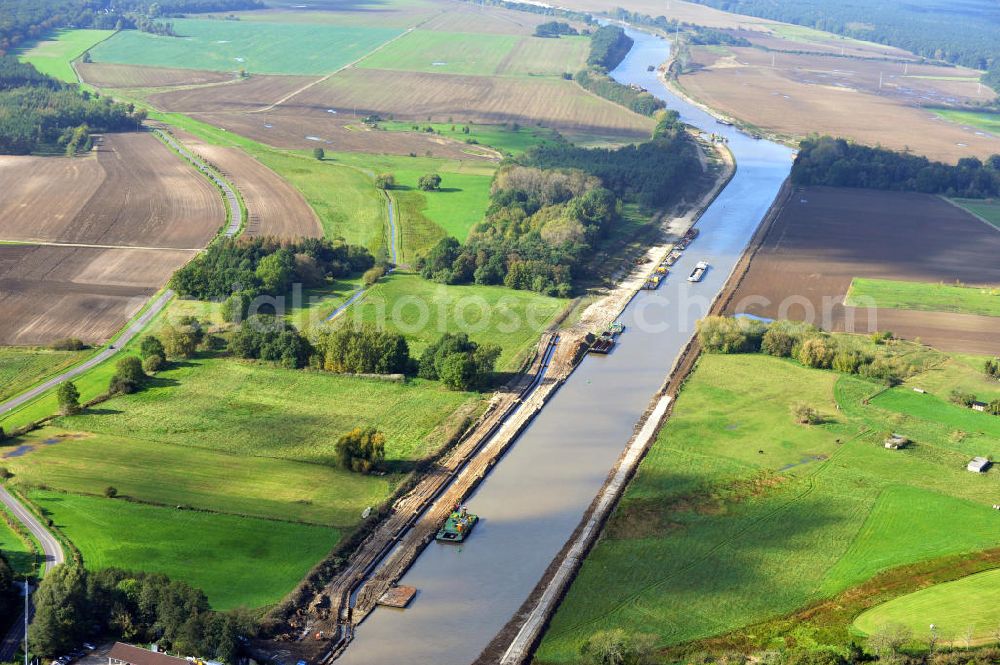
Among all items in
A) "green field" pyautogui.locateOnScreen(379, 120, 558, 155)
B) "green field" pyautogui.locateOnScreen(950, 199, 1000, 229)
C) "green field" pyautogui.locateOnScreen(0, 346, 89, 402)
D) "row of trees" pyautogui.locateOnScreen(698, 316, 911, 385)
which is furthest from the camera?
"green field" pyautogui.locateOnScreen(379, 120, 558, 155)

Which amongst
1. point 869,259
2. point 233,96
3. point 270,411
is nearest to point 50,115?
point 233,96

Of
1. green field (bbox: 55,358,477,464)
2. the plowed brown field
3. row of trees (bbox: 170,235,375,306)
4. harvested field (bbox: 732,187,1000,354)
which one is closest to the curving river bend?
harvested field (bbox: 732,187,1000,354)

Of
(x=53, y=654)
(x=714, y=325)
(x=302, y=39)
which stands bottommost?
(x=53, y=654)

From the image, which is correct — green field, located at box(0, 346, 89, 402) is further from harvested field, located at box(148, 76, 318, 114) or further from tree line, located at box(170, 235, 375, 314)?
harvested field, located at box(148, 76, 318, 114)

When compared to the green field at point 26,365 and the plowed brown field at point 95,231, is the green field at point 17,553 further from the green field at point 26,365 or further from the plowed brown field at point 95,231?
the plowed brown field at point 95,231

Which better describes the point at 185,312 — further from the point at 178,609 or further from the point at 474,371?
the point at 178,609

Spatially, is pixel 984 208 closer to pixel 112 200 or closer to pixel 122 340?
pixel 122 340

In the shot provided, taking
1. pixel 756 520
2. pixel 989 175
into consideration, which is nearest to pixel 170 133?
pixel 989 175
